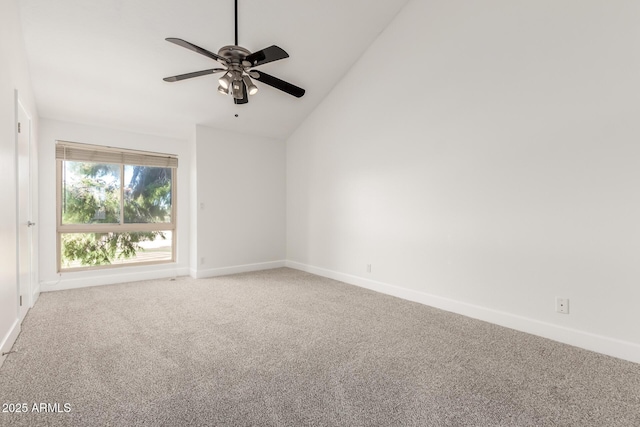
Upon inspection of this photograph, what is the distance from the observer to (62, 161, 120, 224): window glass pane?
4.41 meters

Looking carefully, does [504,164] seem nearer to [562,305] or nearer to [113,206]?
[562,305]

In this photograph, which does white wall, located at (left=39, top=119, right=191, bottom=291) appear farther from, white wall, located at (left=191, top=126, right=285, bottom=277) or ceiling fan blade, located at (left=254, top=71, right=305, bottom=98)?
ceiling fan blade, located at (left=254, top=71, right=305, bottom=98)

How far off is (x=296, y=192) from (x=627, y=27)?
4.45 metres

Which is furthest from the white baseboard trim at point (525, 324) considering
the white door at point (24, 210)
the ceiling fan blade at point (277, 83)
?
the white door at point (24, 210)

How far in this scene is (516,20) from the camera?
2818 millimetres

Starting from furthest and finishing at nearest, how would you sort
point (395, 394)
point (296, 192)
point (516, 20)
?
point (296, 192)
point (516, 20)
point (395, 394)

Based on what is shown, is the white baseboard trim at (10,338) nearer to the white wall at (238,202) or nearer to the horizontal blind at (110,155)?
the white wall at (238,202)

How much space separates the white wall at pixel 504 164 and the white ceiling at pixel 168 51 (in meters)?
0.52

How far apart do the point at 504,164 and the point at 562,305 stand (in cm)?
131

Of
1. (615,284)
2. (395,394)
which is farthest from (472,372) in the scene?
(615,284)

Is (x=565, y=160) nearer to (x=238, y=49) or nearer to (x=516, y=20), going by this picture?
(x=516, y=20)

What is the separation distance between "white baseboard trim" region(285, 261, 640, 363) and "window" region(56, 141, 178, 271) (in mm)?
3558

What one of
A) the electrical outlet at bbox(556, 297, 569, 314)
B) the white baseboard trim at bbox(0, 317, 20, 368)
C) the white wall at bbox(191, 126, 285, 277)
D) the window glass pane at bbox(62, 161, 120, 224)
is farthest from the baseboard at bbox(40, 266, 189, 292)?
the electrical outlet at bbox(556, 297, 569, 314)

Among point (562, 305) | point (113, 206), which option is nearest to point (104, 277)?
point (113, 206)
